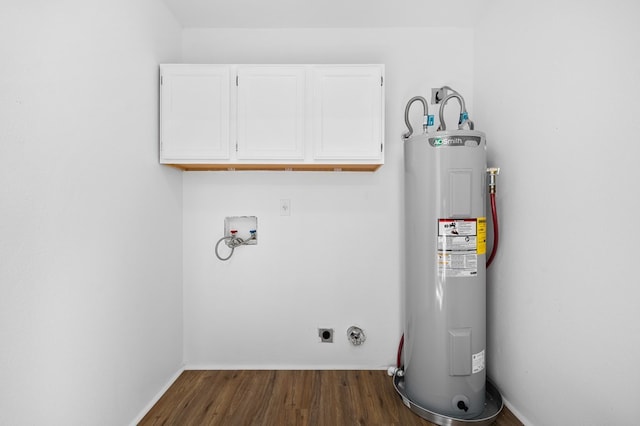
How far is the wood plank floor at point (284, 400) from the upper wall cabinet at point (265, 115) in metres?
1.51

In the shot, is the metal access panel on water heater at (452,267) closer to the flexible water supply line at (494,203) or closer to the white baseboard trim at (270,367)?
the flexible water supply line at (494,203)

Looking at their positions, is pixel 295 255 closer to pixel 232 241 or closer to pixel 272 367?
pixel 232 241

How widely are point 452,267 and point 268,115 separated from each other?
1431mm

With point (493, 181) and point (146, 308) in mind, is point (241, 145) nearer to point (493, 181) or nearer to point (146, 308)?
point (146, 308)

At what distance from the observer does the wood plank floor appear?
5.34 ft

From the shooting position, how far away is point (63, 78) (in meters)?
1.14

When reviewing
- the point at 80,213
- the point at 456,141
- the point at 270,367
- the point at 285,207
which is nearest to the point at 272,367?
the point at 270,367

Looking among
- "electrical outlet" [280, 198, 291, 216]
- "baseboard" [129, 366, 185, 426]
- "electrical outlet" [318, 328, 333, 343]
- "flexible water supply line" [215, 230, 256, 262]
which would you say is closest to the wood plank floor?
"baseboard" [129, 366, 185, 426]

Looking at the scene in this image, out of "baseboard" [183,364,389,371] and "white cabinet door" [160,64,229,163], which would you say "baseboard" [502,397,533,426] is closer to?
"baseboard" [183,364,389,371]

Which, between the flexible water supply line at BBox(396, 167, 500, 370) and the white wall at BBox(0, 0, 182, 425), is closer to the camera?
the white wall at BBox(0, 0, 182, 425)

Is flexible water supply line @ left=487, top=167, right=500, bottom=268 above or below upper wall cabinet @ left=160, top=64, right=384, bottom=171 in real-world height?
below

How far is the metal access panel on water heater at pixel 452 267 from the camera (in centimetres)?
156

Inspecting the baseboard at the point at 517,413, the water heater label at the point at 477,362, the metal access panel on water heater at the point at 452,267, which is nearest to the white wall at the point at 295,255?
the metal access panel on water heater at the point at 452,267

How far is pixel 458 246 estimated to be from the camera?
1567 millimetres
